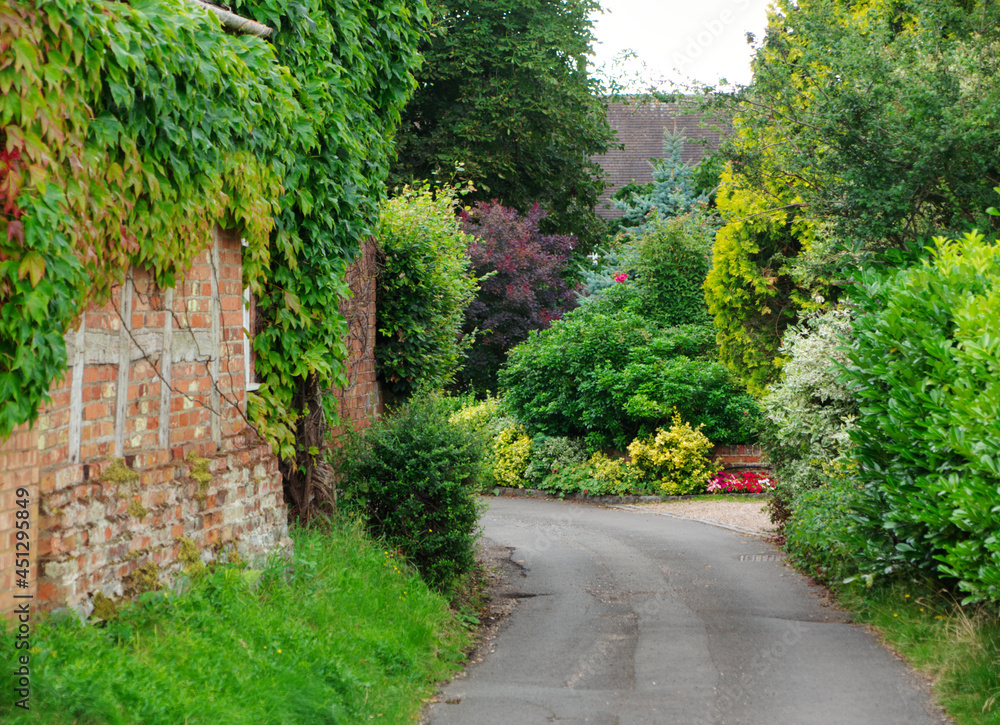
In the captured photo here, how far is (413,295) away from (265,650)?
598 cm

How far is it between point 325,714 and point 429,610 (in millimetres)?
2693

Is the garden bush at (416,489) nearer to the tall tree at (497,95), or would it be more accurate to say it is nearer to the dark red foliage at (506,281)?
the tall tree at (497,95)

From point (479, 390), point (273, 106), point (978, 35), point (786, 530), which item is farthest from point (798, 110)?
point (479, 390)

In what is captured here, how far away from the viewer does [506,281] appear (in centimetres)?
2241

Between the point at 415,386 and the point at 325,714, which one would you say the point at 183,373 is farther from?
the point at 415,386

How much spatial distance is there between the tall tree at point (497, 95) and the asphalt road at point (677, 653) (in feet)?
41.4

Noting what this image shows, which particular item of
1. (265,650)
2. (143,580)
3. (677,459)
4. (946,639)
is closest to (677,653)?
(946,639)

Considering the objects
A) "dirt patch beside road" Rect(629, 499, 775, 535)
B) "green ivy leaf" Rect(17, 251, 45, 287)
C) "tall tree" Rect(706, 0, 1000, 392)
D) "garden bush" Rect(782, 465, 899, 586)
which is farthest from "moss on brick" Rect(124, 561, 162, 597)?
"dirt patch beside road" Rect(629, 499, 775, 535)

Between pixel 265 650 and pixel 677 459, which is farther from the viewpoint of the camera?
pixel 677 459

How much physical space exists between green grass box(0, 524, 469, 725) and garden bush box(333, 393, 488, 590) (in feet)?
1.92

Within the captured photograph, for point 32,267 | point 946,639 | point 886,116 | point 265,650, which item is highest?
point 886,116

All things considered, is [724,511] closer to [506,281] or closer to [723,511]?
[723,511]

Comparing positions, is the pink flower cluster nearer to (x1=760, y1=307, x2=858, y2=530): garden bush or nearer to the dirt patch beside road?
the dirt patch beside road

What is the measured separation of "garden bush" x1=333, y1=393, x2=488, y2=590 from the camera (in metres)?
8.35
